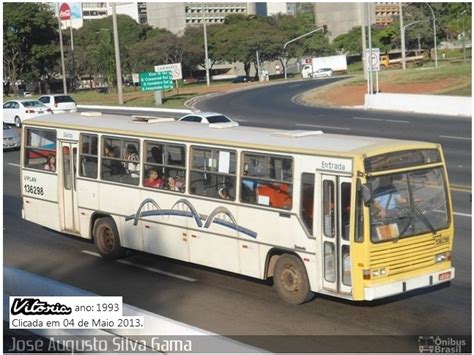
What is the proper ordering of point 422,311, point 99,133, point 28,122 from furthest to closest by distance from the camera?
point 28,122 → point 99,133 → point 422,311

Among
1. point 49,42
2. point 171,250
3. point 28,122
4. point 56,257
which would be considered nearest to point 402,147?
point 171,250

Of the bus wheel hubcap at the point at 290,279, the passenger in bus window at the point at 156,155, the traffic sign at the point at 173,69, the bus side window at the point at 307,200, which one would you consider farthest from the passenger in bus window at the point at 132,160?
the traffic sign at the point at 173,69

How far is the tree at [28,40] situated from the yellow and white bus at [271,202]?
72244 mm

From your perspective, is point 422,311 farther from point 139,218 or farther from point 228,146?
point 139,218

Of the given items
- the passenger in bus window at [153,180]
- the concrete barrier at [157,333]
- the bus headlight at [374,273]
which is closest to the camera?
the concrete barrier at [157,333]

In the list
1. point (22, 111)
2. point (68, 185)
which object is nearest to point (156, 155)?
point (68, 185)

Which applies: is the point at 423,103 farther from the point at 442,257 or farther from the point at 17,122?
the point at 442,257

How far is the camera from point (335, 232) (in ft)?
39.9

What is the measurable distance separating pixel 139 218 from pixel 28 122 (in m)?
4.11

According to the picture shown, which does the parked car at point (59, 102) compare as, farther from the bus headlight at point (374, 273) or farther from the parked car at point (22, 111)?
the bus headlight at point (374, 273)

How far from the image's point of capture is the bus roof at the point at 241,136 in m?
12.5

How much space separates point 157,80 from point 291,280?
4677 cm

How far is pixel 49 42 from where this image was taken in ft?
298

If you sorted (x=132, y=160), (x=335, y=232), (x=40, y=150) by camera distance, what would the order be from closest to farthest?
(x=335, y=232) < (x=132, y=160) < (x=40, y=150)
